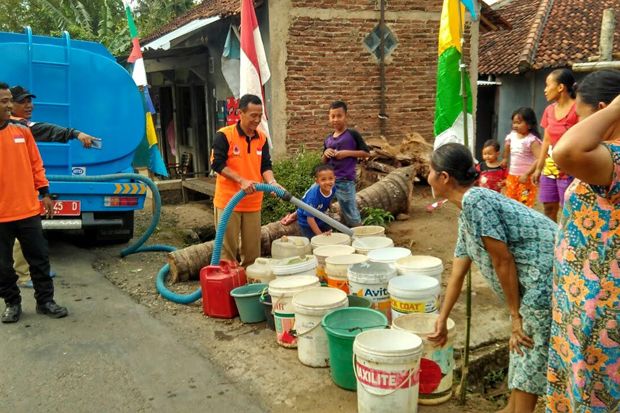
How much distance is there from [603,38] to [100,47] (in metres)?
5.78

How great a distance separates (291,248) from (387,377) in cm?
238

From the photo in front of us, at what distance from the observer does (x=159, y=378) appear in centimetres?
374

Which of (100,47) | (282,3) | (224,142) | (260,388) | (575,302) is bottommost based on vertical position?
(260,388)

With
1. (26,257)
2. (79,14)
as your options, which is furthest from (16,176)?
(79,14)

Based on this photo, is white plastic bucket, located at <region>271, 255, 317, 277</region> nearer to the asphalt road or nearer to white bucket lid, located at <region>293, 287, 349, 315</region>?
white bucket lid, located at <region>293, 287, 349, 315</region>

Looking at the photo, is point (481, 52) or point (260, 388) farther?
point (481, 52)

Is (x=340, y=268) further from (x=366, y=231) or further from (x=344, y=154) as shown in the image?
(x=344, y=154)

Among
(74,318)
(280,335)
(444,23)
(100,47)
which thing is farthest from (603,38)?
(100,47)

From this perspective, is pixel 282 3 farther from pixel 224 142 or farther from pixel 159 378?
pixel 159 378

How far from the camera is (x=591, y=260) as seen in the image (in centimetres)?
214

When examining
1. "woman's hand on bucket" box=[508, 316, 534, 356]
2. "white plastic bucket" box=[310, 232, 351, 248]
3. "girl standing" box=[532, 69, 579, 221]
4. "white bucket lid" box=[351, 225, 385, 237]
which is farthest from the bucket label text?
"girl standing" box=[532, 69, 579, 221]

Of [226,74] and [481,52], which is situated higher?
[481,52]

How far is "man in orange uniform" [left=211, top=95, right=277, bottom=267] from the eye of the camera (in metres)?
4.99

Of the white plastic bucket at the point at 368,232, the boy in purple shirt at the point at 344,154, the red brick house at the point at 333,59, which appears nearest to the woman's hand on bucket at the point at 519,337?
the white plastic bucket at the point at 368,232
